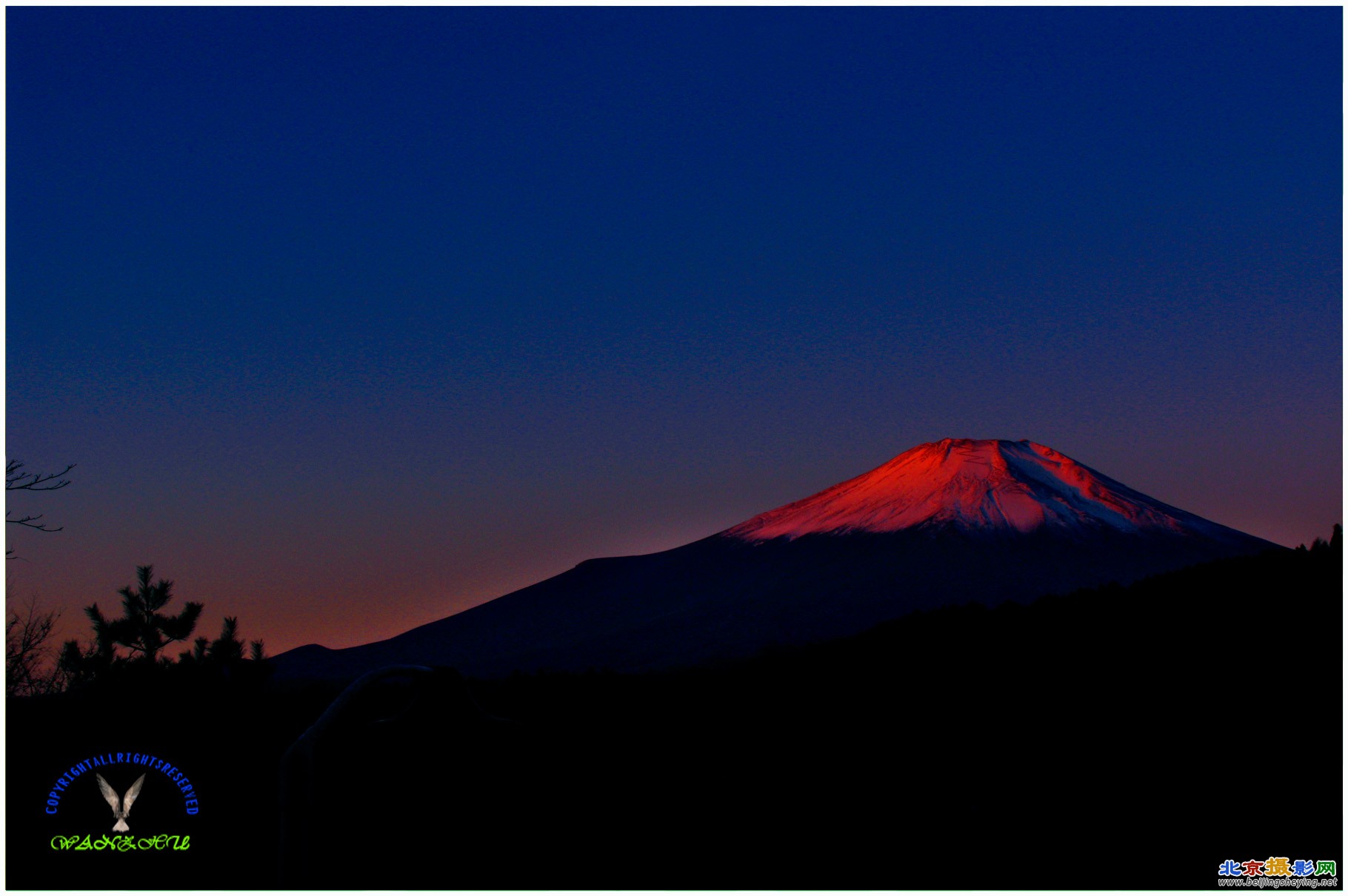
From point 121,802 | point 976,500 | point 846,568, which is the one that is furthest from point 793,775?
point 976,500

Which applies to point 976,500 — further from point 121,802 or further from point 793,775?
point 121,802

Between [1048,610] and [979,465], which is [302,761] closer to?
[1048,610]

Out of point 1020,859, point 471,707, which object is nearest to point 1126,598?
point 1020,859

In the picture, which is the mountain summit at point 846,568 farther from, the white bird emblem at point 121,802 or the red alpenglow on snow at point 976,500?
the white bird emblem at point 121,802

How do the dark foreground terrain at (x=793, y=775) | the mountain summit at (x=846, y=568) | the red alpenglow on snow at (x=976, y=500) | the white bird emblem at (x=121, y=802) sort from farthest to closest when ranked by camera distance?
the red alpenglow on snow at (x=976, y=500), the mountain summit at (x=846, y=568), the dark foreground terrain at (x=793, y=775), the white bird emblem at (x=121, y=802)

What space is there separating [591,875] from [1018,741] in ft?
17.5

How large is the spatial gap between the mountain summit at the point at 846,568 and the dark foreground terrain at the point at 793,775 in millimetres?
72338

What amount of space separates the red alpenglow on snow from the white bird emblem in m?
111

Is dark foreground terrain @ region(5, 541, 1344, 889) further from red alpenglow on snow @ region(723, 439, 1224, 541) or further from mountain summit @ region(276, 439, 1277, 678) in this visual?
red alpenglow on snow @ region(723, 439, 1224, 541)

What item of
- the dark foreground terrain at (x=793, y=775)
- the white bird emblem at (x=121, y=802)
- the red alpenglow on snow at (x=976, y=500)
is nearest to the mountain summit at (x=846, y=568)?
the red alpenglow on snow at (x=976, y=500)

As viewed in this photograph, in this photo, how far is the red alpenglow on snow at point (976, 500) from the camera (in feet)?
387

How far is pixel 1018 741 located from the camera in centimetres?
1384

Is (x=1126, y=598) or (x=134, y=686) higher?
(x=1126, y=598)

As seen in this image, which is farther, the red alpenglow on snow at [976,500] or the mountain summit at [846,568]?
the red alpenglow on snow at [976,500]
